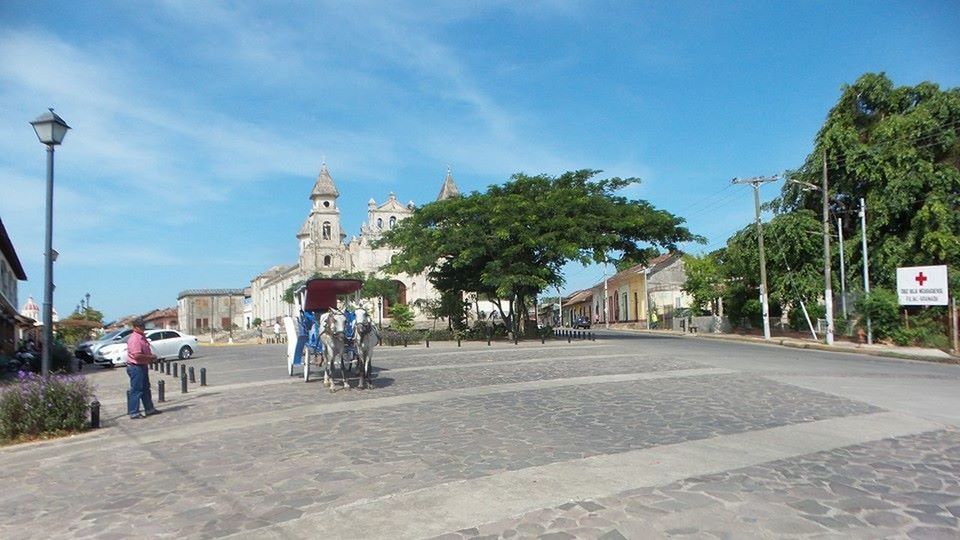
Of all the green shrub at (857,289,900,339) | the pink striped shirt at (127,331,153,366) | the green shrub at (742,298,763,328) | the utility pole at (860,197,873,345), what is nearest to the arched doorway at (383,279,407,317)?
the green shrub at (742,298,763,328)

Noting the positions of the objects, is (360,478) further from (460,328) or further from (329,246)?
(329,246)

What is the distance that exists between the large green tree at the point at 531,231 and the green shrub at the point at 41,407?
1988cm

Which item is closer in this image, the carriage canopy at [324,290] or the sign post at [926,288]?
the carriage canopy at [324,290]

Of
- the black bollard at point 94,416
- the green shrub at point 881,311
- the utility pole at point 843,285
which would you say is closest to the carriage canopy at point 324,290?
the black bollard at point 94,416

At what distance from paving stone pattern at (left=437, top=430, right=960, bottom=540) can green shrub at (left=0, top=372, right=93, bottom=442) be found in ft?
25.1

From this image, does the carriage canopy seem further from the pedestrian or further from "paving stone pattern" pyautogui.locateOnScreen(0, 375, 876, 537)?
"paving stone pattern" pyautogui.locateOnScreen(0, 375, 876, 537)

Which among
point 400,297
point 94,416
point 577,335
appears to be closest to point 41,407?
point 94,416

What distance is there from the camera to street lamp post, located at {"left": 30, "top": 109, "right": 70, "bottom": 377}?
10500 millimetres

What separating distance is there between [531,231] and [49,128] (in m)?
20.7

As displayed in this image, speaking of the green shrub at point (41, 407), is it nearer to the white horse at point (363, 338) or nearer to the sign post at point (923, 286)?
the white horse at point (363, 338)

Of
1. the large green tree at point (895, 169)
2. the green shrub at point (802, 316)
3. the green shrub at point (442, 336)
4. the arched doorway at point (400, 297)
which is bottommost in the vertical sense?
the green shrub at point (442, 336)

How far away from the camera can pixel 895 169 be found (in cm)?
3100

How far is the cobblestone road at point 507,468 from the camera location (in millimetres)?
4980

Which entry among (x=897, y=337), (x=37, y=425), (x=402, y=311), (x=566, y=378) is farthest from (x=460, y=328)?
(x=37, y=425)
